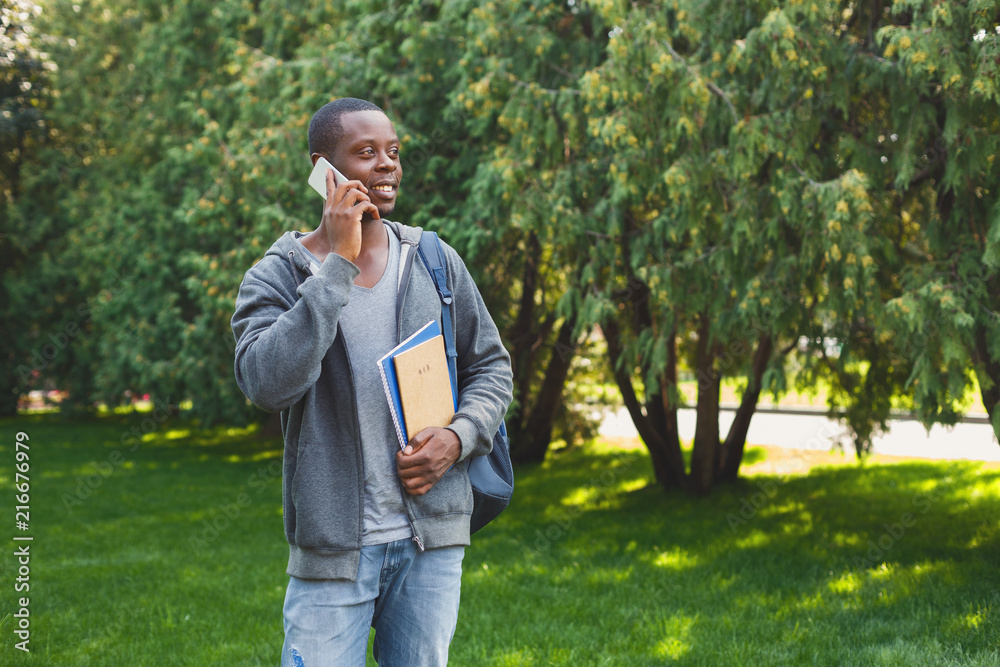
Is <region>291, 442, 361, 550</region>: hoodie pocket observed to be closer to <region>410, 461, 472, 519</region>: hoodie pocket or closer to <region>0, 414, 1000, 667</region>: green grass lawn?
<region>410, 461, 472, 519</region>: hoodie pocket

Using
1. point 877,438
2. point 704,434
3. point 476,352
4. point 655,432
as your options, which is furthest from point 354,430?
point 877,438

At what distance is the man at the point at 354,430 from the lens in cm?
179

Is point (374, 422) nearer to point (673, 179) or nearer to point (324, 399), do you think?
point (324, 399)

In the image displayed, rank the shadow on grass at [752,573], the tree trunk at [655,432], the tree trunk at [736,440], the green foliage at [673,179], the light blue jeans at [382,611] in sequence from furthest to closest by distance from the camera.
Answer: the tree trunk at [736,440]
the tree trunk at [655,432]
the green foliage at [673,179]
the shadow on grass at [752,573]
the light blue jeans at [382,611]

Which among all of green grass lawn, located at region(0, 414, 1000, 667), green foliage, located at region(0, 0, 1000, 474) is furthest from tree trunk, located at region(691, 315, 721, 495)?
green grass lawn, located at region(0, 414, 1000, 667)

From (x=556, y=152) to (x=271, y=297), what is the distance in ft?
17.6

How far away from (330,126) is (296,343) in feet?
1.90

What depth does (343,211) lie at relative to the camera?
184cm

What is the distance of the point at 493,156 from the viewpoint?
24.5ft

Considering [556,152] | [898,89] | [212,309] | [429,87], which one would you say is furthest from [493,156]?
[212,309]

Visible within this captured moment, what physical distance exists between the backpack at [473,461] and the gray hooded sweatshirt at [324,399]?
0.02m

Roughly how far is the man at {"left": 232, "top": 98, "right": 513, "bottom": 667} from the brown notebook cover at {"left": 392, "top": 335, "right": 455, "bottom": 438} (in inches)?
1.5

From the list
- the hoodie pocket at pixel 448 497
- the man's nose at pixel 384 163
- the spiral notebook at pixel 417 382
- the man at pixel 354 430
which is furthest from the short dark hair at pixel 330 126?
the hoodie pocket at pixel 448 497

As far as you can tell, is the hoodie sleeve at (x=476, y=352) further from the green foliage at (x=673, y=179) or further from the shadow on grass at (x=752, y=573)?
the green foliage at (x=673, y=179)
